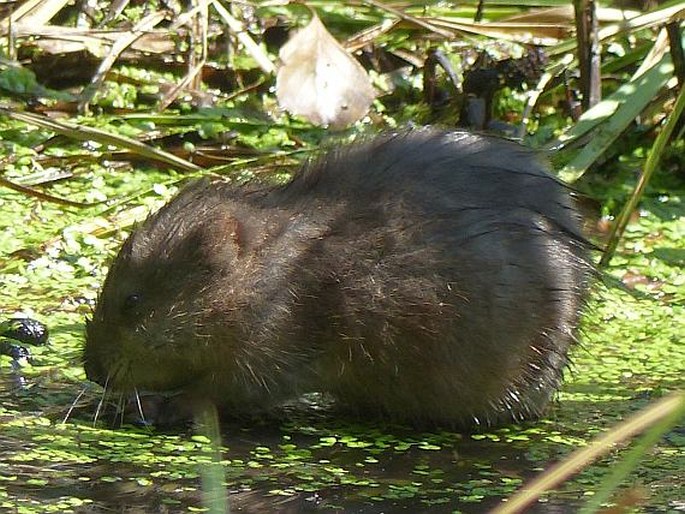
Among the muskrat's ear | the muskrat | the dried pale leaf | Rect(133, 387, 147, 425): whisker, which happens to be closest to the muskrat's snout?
the muskrat

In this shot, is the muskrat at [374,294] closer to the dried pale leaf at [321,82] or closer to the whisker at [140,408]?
the whisker at [140,408]

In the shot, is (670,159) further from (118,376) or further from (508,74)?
(118,376)

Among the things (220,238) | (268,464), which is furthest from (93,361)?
(268,464)

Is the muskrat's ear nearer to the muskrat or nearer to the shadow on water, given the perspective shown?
the muskrat

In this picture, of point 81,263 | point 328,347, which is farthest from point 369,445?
point 81,263

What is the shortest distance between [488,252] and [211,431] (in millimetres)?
956

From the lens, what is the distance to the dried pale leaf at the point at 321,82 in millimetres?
6305

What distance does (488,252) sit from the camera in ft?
13.5

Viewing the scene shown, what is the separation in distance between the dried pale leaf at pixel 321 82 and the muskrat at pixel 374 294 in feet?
6.42

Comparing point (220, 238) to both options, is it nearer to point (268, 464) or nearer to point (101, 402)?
point (101, 402)

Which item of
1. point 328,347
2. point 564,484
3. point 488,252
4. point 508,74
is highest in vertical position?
point 508,74

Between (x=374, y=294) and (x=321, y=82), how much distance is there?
239cm

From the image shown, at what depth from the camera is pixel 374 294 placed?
415 centimetres

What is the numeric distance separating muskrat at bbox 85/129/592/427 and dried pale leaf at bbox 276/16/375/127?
1.96m
